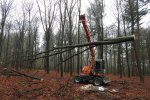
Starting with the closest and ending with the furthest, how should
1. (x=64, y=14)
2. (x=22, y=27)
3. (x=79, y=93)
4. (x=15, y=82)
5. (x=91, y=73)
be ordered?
(x=79, y=93) → (x=15, y=82) → (x=91, y=73) → (x=64, y=14) → (x=22, y=27)

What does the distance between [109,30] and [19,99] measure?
38.8 metres

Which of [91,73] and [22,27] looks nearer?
[91,73]

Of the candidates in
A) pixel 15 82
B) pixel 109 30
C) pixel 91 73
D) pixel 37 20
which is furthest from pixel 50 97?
pixel 109 30

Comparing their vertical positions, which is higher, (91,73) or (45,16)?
(45,16)

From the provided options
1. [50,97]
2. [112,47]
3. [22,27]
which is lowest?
[50,97]

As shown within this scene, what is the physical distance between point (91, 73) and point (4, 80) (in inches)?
302

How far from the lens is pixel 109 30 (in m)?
47.5

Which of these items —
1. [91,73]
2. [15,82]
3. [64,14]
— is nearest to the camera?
[15,82]

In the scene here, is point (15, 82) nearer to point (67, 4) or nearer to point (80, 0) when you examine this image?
point (67, 4)

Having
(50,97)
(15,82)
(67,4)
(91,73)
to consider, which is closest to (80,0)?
(67,4)

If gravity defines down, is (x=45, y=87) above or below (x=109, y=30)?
below

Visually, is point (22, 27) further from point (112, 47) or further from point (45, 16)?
point (112, 47)

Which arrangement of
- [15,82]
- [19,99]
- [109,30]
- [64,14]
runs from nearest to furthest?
[19,99] < [15,82] < [64,14] < [109,30]

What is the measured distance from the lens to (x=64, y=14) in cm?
2730
